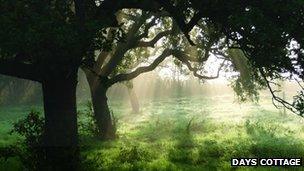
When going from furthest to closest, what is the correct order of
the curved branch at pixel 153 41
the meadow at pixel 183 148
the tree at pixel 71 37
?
1. the curved branch at pixel 153 41
2. the meadow at pixel 183 148
3. the tree at pixel 71 37

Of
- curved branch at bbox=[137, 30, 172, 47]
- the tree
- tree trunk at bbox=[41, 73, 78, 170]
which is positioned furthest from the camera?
curved branch at bbox=[137, 30, 172, 47]

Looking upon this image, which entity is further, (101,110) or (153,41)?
(153,41)

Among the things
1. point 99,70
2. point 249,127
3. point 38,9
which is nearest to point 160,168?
point 38,9

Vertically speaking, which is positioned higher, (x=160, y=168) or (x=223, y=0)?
(x=223, y=0)

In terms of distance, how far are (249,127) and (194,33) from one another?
768 centimetres

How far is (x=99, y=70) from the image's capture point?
2711 cm

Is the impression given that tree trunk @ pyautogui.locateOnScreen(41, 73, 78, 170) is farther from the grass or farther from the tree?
the grass

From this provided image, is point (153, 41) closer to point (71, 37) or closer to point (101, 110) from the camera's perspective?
point (101, 110)

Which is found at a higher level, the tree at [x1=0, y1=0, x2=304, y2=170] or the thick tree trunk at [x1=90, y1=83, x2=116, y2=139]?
the tree at [x1=0, y1=0, x2=304, y2=170]

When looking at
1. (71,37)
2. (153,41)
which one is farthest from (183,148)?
(71,37)

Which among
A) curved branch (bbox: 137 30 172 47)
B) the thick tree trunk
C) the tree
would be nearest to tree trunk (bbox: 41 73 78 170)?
the tree

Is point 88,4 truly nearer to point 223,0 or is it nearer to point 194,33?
point 223,0

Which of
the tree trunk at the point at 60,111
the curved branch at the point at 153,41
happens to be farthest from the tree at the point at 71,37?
the curved branch at the point at 153,41

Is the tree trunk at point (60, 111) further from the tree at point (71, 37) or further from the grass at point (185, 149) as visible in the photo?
the grass at point (185, 149)
